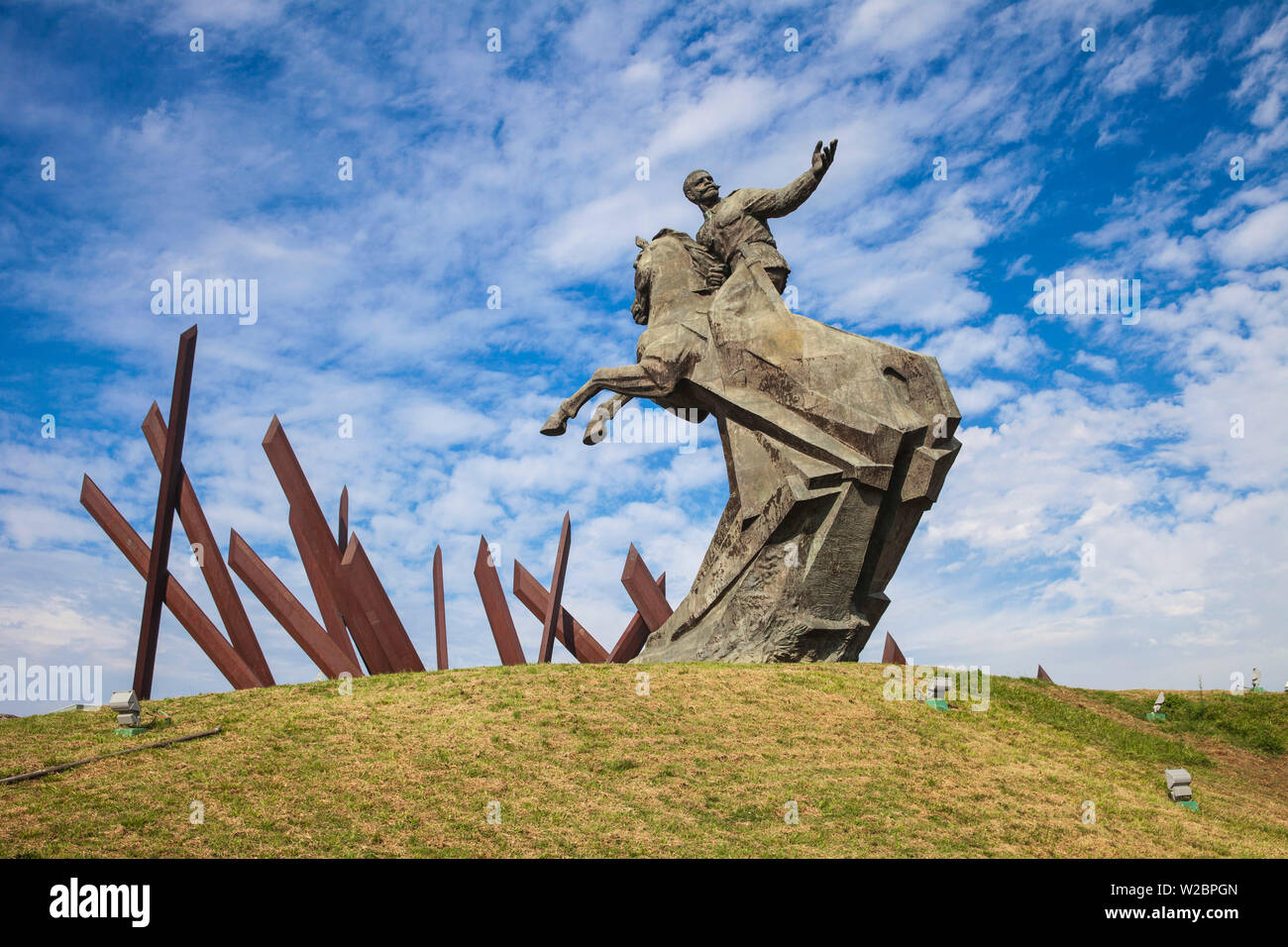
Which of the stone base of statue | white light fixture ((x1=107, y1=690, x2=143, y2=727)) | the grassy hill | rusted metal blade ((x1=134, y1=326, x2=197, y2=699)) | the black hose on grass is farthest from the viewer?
the stone base of statue

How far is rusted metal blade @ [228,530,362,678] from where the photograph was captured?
11.9 meters

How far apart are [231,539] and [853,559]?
7.44 meters

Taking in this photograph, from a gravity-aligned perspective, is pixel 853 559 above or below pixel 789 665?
above

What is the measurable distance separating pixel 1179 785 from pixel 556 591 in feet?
25.7

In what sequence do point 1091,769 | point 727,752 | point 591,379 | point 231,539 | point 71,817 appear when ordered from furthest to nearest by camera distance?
point 591,379 < point 231,539 < point 1091,769 < point 727,752 < point 71,817

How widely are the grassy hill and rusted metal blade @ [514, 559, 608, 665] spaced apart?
3535 millimetres

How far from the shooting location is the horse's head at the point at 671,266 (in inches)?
574

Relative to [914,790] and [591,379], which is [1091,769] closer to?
[914,790]

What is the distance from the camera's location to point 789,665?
11.8m

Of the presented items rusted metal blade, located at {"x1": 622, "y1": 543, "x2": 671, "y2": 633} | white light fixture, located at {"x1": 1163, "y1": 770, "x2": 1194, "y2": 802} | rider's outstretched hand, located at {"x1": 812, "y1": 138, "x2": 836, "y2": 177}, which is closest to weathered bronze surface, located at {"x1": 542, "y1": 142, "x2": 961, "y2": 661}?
rider's outstretched hand, located at {"x1": 812, "y1": 138, "x2": 836, "y2": 177}

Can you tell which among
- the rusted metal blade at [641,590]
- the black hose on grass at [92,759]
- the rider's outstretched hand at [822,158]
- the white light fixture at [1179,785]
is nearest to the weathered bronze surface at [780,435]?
the rider's outstretched hand at [822,158]

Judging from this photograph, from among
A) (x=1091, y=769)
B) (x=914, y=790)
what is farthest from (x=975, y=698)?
(x=914, y=790)

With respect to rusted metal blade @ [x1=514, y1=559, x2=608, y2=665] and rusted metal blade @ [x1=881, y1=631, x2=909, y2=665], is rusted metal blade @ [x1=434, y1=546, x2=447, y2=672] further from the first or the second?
rusted metal blade @ [x1=881, y1=631, x2=909, y2=665]
